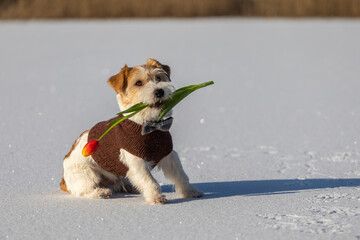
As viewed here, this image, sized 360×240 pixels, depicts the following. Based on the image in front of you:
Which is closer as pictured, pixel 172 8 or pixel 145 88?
pixel 145 88

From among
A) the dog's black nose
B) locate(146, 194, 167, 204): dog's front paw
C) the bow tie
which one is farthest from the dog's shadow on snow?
the dog's black nose

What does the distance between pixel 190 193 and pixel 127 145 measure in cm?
60

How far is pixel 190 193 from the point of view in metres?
4.47

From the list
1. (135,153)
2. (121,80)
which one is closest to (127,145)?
(135,153)

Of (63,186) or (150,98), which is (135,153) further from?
(63,186)

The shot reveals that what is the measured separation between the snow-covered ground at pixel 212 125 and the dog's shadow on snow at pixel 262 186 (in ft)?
0.05

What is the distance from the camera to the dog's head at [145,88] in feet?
13.4

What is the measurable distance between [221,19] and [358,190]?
43.4 feet

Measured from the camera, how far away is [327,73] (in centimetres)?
A: 1072

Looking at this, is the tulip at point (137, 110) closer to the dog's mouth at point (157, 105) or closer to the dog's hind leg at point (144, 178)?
the dog's mouth at point (157, 105)

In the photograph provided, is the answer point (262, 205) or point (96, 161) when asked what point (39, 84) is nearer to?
point (96, 161)

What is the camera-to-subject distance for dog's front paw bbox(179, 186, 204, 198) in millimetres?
4469

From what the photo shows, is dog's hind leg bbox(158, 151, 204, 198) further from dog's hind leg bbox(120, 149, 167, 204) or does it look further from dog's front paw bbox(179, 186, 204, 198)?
dog's hind leg bbox(120, 149, 167, 204)

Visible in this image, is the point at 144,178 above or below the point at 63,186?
above
